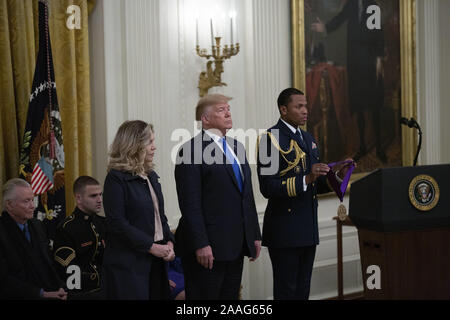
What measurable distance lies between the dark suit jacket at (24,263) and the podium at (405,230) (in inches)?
71.6

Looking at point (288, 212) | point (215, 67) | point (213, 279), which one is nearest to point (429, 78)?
point (215, 67)

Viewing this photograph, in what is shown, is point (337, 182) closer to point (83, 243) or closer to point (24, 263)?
point (83, 243)

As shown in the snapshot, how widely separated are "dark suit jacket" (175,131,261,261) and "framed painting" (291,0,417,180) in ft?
7.89

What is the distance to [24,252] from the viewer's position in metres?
3.41

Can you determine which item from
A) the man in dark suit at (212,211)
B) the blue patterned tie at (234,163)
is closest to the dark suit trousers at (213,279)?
the man in dark suit at (212,211)

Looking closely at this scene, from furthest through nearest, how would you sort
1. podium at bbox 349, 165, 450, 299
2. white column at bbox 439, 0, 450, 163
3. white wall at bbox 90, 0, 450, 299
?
white column at bbox 439, 0, 450, 163 → white wall at bbox 90, 0, 450, 299 → podium at bbox 349, 165, 450, 299

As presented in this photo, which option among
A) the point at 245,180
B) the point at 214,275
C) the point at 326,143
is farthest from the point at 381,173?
the point at 326,143

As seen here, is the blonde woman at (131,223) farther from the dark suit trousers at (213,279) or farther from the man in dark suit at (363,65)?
the man in dark suit at (363,65)

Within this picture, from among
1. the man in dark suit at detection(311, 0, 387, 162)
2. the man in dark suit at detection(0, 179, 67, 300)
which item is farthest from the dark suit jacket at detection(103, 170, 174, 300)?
the man in dark suit at detection(311, 0, 387, 162)

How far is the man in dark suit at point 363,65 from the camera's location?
6176 mm

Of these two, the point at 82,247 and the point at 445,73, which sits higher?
the point at 445,73

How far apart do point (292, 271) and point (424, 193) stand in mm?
908

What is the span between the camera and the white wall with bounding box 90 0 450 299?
4.61 meters

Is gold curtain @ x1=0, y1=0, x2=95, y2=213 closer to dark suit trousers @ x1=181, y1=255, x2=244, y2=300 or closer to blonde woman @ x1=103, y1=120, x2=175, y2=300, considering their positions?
blonde woman @ x1=103, y1=120, x2=175, y2=300
